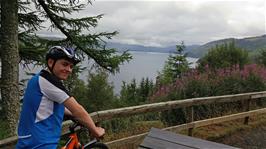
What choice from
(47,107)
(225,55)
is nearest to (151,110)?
(47,107)

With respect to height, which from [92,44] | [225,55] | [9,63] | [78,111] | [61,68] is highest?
[92,44]

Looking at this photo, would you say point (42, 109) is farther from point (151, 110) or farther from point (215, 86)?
point (215, 86)

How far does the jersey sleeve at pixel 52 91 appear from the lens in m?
2.74

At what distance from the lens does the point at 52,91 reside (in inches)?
108

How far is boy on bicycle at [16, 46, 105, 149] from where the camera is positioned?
276 centimetres

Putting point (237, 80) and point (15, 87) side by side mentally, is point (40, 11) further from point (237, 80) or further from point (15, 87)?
point (237, 80)

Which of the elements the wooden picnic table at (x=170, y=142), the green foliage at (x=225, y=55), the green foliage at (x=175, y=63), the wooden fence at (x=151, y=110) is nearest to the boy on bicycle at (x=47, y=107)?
the wooden picnic table at (x=170, y=142)

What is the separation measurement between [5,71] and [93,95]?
46589 mm

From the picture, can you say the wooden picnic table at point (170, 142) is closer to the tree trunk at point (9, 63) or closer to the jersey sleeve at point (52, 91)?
the jersey sleeve at point (52, 91)

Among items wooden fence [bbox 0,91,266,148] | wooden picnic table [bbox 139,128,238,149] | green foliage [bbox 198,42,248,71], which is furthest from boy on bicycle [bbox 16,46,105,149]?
green foliage [bbox 198,42,248,71]

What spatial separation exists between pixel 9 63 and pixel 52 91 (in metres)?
6.25

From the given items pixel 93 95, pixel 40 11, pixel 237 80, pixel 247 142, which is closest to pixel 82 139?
pixel 247 142

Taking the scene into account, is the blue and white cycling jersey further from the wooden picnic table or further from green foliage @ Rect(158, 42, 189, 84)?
green foliage @ Rect(158, 42, 189, 84)

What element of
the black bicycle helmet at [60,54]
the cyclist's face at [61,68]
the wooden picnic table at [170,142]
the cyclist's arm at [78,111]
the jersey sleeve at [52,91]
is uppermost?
the black bicycle helmet at [60,54]
